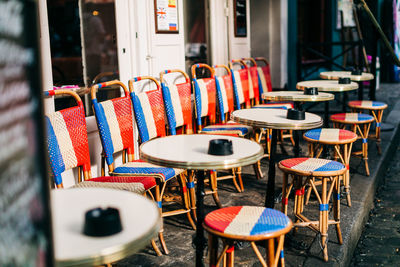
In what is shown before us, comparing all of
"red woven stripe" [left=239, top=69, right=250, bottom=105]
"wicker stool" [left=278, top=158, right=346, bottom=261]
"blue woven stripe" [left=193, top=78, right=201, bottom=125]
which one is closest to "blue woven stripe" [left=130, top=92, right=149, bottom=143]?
"blue woven stripe" [left=193, top=78, right=201, bottom=125]

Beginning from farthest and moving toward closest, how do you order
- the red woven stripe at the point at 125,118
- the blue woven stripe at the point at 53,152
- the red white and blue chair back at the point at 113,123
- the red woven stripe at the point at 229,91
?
1. the red woven stripe at the point at 229,91
2. the red woven stripe at the point at 125,118
3. the red white and blue chair back at the point at 113,123
4. the blue woven stripe at the point at 53,152

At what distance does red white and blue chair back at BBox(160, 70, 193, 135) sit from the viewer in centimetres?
362

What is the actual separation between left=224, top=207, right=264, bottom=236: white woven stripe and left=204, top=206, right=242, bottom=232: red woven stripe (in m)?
0.02

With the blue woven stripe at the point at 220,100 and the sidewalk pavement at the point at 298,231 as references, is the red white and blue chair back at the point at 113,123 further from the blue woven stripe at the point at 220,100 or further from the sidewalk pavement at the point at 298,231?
the blue woven stripe at the point at 220,100

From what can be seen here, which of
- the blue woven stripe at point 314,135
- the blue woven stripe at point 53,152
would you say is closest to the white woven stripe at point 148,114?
the blue woven stripe at point 53,152

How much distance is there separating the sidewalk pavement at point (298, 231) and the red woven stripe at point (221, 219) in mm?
635

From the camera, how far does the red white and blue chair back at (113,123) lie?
9.48 ft

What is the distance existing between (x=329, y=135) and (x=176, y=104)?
1.36 meters

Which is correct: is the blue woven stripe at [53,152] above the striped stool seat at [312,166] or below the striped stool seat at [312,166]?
above

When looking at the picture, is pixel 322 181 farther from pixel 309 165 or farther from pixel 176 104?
pixel 176 104

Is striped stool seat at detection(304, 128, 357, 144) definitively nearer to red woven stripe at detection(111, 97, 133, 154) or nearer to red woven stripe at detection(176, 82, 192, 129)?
red woven stripe at detection(176, 82, 192, 129)

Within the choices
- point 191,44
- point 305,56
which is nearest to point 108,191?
point 191,44

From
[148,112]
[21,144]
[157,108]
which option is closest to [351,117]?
[157,108]

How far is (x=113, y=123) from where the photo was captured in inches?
119
